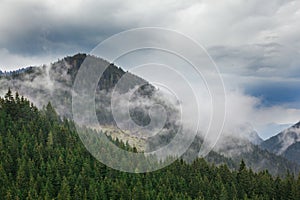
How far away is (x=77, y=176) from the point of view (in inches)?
5576

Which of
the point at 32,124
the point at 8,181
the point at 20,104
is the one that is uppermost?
the point at 20,104

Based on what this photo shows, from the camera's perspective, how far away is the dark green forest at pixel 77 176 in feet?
418

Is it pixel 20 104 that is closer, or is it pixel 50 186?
pixel 50 186

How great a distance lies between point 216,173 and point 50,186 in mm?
76574

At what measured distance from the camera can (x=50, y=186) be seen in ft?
416

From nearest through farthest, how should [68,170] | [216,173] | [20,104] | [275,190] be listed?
[68,170], [275,190], [216,173], [20,104]

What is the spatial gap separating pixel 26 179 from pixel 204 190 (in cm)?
6600

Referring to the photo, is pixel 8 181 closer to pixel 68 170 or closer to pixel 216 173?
pixel 68 170

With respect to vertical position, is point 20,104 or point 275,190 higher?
point 20,104

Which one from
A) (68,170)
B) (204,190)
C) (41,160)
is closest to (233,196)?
(204,190)

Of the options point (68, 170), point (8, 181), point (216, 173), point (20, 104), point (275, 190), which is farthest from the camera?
point (20, 104)

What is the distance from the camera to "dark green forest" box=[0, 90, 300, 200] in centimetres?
12738

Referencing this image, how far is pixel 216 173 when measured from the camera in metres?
172

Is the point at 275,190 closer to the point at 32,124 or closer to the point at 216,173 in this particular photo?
the point at 216,173
